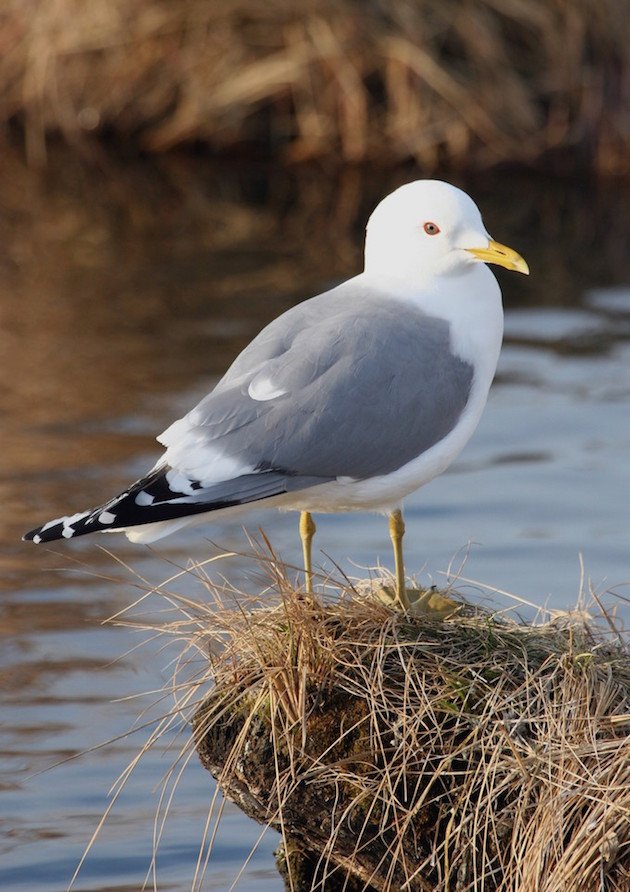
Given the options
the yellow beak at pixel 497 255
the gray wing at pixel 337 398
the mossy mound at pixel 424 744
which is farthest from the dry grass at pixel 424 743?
the yellow beak at pixel 497 255

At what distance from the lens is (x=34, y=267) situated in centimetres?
1050

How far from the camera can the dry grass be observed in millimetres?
3453

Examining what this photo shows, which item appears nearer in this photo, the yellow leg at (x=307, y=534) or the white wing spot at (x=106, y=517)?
the white wing spot at (x=106, y=517)

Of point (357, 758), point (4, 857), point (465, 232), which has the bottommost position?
point (4, 857)

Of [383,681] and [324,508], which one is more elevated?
[324,508]

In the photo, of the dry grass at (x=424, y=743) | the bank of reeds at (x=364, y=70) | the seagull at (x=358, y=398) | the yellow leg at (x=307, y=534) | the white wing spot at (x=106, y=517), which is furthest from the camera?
the bank of reeds at (x=364, y=70)

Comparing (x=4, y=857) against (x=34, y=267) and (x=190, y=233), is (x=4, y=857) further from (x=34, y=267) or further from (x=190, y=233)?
(x=190, y=233)

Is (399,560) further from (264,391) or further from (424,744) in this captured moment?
(424,744)

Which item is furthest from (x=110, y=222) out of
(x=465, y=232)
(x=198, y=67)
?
(x=465, y=232)

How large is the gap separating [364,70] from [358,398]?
8.62 m

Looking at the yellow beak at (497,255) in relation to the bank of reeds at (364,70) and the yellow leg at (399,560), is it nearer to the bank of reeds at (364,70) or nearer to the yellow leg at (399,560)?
the yellow leg at (399,560)

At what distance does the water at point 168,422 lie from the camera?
4758 mm

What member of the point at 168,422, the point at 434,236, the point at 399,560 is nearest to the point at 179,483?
the point at 399,560

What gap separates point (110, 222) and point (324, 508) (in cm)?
772
